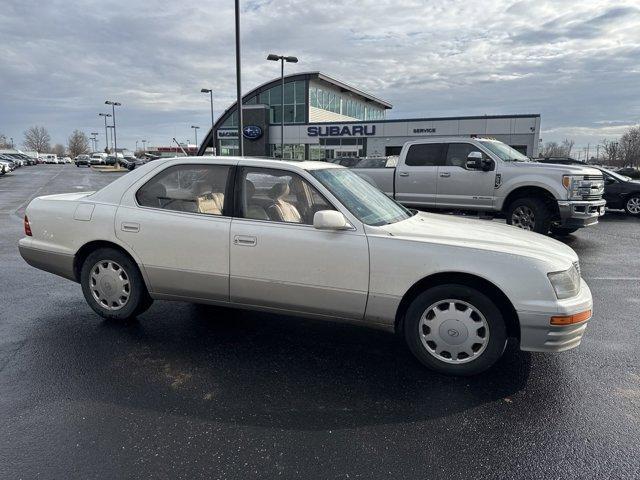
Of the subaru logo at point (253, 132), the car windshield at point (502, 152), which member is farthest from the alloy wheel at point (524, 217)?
the subaru logo at point (253, 132)

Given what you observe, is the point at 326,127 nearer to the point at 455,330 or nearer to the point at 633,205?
the point at 633,205

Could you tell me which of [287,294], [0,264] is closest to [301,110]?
[0,264]

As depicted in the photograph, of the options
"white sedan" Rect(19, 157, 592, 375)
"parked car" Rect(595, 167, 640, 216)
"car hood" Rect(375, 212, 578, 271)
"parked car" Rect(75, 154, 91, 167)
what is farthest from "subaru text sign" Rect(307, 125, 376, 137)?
"parked car" Rect(75, 154, 91, 167)

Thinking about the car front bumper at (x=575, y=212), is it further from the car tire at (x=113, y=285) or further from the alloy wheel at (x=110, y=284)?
the alloy wheel at (x=110, y=284)

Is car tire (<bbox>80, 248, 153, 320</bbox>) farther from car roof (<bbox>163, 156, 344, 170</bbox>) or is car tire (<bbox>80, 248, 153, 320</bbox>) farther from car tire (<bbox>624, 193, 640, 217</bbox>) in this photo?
car tire (<bbox>624, 193, 640, 217</bbox>)

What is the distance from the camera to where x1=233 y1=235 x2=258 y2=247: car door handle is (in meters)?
3.93

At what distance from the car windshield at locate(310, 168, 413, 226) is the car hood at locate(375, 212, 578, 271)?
0.14 meters

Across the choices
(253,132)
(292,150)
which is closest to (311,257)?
(292,150)

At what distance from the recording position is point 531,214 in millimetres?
9297

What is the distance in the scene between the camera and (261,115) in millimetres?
47312

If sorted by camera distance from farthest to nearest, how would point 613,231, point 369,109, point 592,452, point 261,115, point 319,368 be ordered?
1. point 369,109
2. point 261,115
3. point 613,231
4. point 319,368
5. point 592,452

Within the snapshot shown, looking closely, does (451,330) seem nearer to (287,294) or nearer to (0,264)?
(287,294)

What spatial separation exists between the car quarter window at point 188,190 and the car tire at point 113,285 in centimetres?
62

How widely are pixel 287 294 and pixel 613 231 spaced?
10.7 metres
